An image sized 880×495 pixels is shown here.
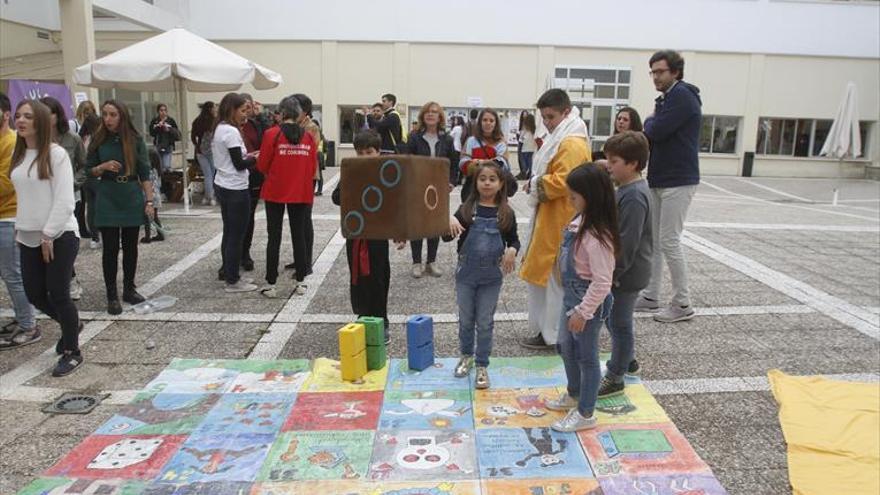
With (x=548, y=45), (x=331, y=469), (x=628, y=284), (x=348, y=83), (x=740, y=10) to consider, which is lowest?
(x=331, y=469)

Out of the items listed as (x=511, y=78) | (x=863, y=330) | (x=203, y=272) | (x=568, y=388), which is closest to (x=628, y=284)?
(x=568, y=388)

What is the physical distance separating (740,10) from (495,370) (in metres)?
20.7

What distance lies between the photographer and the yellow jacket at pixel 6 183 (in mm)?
4570

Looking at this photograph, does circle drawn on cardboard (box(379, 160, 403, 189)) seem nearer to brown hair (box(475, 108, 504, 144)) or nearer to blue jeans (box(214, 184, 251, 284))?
brown hair (box(475, 108, 504, 144))

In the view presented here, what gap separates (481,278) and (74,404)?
2.58 meters

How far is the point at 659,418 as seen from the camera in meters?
3.63

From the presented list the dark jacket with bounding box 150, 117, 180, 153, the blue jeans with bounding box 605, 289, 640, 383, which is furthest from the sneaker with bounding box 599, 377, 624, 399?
the dark jacket with bounding box 150, 117, 180, 153

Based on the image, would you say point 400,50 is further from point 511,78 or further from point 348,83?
point 511,78

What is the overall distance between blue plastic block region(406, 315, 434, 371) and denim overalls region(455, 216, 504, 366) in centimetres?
29

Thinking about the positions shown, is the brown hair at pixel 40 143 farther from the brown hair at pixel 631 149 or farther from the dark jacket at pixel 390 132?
the brown hair at pixel 631 149

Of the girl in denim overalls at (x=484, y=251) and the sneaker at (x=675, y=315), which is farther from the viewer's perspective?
the sneaker at (x=675, y=315)

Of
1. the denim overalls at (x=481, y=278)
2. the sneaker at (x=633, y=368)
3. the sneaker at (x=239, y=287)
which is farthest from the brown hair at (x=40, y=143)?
the sneaker at (x=633, y=368)

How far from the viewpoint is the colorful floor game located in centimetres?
297

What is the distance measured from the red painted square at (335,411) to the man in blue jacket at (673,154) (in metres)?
2.60
